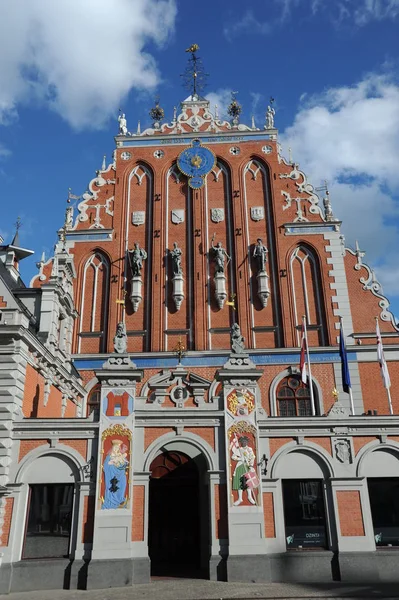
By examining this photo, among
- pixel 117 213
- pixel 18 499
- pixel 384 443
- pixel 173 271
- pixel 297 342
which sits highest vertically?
pixel 117 213

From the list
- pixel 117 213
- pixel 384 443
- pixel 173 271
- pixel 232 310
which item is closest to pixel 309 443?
pixel 384 443

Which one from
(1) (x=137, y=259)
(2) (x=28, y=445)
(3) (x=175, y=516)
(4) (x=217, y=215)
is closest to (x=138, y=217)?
(1) (x=137, y=259)

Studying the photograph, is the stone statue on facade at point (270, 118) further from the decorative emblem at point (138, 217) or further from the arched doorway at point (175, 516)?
the arched doorway at point (175, 516)

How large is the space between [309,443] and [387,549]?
3775 millimetres

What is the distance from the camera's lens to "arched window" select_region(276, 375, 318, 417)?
24.3 meters

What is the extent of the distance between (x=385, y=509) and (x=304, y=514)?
8.40ft

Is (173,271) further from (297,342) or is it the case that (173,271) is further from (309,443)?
(309,443)

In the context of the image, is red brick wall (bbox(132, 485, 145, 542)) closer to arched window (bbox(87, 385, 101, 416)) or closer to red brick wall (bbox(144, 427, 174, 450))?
red brick wall (bbox(144, 427, 174, 450))

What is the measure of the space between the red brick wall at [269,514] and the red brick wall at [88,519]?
526 cm

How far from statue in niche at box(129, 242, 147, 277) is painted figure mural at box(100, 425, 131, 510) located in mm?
12665

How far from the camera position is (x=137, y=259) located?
89.1 ft

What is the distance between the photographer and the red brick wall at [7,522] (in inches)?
576

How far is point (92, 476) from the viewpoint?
15.3 m

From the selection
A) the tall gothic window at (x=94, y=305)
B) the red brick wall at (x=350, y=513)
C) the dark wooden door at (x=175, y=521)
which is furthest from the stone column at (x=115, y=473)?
the tall gothic window at (x=94, y=305)
